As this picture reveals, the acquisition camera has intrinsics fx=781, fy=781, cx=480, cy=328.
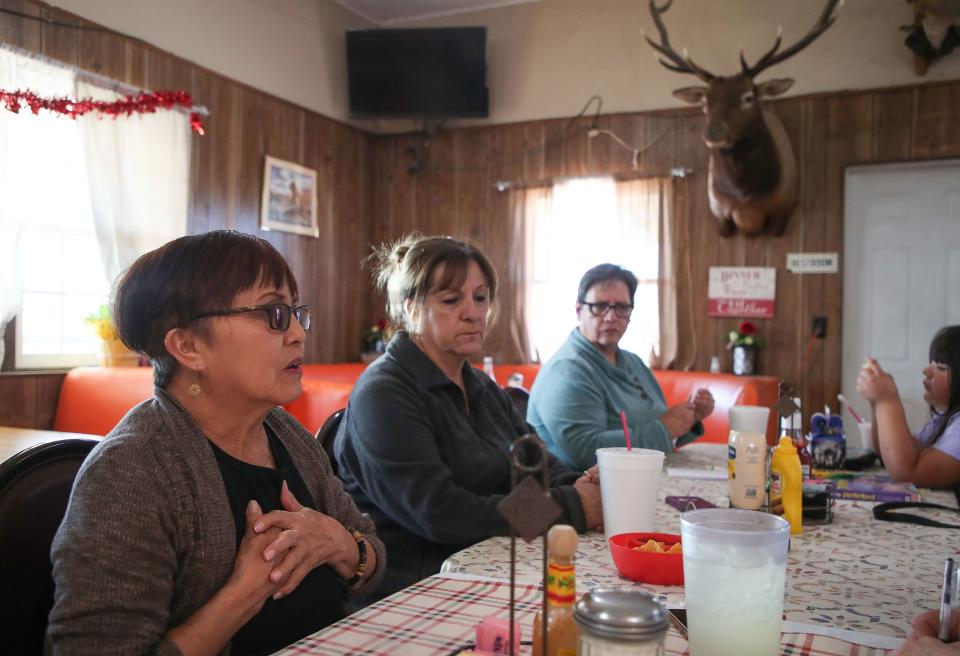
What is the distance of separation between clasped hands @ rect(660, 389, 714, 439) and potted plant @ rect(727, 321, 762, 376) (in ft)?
8.20

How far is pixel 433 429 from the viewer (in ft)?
5.30

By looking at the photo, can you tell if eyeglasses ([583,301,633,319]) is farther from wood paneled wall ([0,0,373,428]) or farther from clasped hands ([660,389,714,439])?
wood paneled wall ([0,0,373,428])

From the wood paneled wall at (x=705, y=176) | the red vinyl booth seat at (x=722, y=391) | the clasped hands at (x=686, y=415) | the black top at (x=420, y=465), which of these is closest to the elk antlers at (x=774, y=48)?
the wood paneled wall at (x=705, y=176)

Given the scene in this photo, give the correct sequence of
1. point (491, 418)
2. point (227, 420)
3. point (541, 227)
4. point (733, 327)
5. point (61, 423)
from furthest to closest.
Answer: point (541, 227)
point (733, 327)
point (61, 423)
point (491, 418)
point (227, 420)

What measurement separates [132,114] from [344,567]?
362 centimetres

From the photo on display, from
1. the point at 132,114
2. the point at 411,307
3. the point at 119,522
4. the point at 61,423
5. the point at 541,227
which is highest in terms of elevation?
the point at 132,114

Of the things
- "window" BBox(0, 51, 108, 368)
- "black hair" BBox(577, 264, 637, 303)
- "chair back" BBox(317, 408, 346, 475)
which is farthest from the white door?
"window" BBox(0, 51, 108, 368)

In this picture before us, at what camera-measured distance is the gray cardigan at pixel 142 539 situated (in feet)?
2.97

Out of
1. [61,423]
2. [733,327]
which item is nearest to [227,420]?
[61,423]

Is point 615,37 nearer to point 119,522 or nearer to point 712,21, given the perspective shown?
point 712,21

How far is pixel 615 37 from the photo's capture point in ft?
17.2

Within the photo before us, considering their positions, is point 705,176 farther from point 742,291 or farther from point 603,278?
point 603,278

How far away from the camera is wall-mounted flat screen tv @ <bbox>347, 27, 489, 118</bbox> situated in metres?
5.44

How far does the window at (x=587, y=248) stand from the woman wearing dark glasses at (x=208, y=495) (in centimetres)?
400
